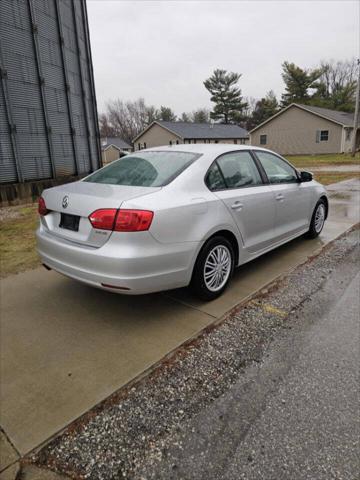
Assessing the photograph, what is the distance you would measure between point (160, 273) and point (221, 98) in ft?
203

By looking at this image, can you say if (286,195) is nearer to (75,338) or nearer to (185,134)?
(75,338)

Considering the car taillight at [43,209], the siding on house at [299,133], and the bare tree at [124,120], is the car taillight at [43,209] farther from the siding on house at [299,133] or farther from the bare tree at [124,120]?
the bare tree at [124,120]

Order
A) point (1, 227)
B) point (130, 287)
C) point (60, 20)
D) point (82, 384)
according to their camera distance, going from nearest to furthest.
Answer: point (82, 384) < point (130, 287) < point (1, 227) < point (60, 20)

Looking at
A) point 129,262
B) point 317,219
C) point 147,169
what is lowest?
point 317,219

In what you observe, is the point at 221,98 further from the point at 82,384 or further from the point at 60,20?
the point at 82,384

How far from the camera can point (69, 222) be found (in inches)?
116

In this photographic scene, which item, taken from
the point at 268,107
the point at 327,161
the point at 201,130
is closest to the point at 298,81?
the point at 268,107

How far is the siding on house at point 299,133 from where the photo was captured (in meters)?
33.0

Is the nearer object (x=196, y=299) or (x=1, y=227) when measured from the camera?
(x=196, y=299)

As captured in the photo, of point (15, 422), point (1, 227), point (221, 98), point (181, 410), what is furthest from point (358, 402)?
point (221, 98)

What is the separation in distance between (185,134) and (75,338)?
42649mm

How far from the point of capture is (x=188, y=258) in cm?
295

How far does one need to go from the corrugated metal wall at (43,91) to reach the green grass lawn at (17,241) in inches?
79.0

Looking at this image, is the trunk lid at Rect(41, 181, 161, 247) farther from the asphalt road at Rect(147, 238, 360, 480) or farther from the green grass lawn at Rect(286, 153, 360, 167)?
the green grass lawn at Rect(286, 153, 360, 167)
